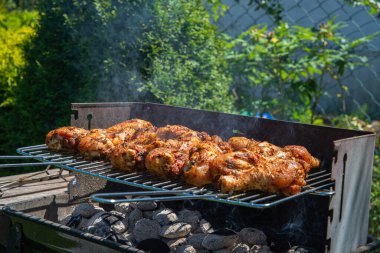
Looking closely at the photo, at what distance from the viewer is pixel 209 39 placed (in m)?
5.51

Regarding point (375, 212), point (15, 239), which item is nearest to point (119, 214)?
point (15, 239)

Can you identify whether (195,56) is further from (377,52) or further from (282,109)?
(377,52)

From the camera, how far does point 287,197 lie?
2.54m

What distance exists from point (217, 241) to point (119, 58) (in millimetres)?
2426

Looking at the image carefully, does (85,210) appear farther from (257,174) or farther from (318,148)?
(318,148)

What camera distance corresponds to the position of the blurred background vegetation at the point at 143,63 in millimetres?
5133

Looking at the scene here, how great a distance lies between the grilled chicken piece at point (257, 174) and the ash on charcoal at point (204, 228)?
2.44 feet

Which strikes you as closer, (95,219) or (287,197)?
(287,197)

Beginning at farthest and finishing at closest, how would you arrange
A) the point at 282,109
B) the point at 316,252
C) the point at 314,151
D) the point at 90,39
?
the point at 282,109, the point at 90,39, the point at 314,151, the point at 316,252

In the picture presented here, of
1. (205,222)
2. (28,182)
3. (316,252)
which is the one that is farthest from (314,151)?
(28,182)

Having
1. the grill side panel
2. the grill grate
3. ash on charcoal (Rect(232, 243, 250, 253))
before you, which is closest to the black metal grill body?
the grill side panel

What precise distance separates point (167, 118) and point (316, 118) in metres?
2.97

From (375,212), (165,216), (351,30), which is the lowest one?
(375,212)

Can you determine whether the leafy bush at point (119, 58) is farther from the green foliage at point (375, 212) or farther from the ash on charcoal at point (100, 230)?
the ash on charcoal at point (100, 230)
